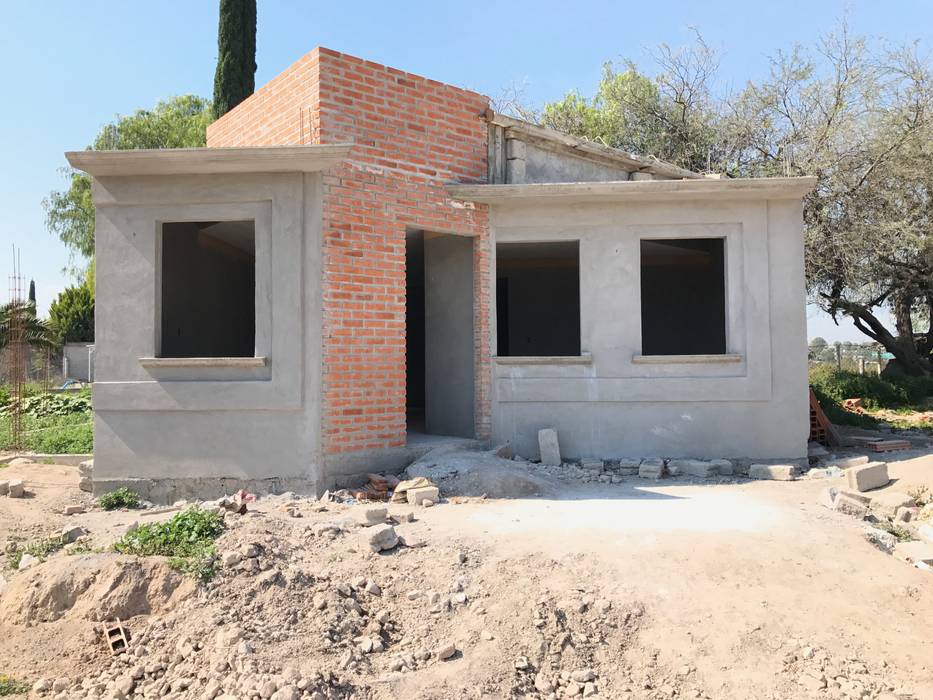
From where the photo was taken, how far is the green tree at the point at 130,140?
26.3 metres

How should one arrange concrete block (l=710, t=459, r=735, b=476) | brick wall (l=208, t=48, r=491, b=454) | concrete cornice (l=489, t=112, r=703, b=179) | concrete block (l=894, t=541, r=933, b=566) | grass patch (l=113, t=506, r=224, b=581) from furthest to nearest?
concrete cornice (l=489, t=112, r=703, b=179) → concrete block (l=710, t=459, r=735, b=476) → brick wall (l=208, t=48, r=491, b=454) → concrete block (l=894, t=541, r=933, b=566) → grass patch (l=113, t=506, r=224, b=581)

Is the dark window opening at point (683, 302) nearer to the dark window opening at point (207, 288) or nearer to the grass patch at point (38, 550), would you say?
the dark window opening at point (207, 288)

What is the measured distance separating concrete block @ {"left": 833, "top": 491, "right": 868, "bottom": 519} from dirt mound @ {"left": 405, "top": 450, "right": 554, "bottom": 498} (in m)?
2.94

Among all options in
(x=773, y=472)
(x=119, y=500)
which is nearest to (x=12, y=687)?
(x=119, y=500)

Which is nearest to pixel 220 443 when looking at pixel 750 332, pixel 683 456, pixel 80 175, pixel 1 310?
pixel 683 456

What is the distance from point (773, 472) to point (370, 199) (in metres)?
6.11

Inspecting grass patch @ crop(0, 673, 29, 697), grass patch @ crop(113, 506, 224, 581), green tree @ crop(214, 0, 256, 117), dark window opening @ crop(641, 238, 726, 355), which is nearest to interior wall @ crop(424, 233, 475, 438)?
grass patch @ crop(113, 506, 224, 581)

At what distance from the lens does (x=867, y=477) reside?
771 cm

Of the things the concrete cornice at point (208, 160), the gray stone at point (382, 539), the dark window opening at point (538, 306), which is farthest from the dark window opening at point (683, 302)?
A: the gray stone at point (382, 539)

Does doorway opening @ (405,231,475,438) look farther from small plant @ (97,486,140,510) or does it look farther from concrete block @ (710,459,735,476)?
small plant @ (97,486,140,510)

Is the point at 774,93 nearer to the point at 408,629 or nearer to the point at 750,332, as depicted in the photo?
the point at 750,332

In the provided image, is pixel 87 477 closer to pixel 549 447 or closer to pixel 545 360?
pixel 549 447

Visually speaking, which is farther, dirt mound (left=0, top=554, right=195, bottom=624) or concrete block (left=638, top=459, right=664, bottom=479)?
concrete block (left=638, top=459, right=664, bottom=479)

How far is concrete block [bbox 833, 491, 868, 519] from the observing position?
672cm
